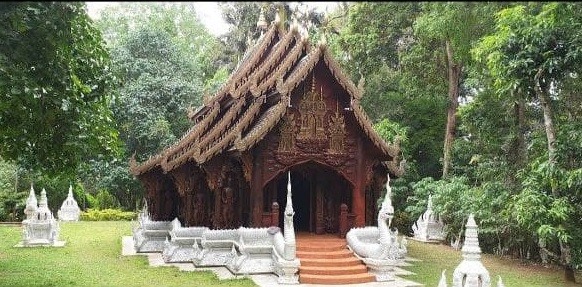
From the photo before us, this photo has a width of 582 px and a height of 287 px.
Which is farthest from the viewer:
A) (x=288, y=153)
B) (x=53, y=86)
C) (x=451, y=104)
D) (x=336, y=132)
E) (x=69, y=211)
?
(x=69, y=211)

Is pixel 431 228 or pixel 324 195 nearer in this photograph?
pixel 324 195

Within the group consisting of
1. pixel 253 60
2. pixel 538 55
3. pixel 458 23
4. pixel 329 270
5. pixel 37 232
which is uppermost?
pixel 458 23

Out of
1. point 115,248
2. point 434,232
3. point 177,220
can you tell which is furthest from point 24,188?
point 434,232

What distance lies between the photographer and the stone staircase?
35.8 feet

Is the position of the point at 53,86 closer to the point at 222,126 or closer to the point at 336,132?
the point at 222,126

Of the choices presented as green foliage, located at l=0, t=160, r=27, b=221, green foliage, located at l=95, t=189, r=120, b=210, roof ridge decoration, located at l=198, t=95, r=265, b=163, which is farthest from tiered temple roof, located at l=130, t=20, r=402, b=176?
green foliage, located at l=95, t=189, r=120, b=210

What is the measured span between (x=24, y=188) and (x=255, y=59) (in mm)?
15867

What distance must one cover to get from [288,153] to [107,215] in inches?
628

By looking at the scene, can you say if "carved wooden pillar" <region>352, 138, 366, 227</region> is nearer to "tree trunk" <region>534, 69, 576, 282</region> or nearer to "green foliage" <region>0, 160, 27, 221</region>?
"tree trunk" <region>534, 69, 576, 282</region>

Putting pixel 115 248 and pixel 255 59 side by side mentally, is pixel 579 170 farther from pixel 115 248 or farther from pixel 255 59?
pixel 115 248

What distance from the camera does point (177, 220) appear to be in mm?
13906

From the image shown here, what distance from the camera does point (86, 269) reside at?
1230 cm

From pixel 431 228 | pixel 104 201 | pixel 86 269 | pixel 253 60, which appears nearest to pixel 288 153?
pixel 253 60

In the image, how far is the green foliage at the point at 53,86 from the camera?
8391 mm
